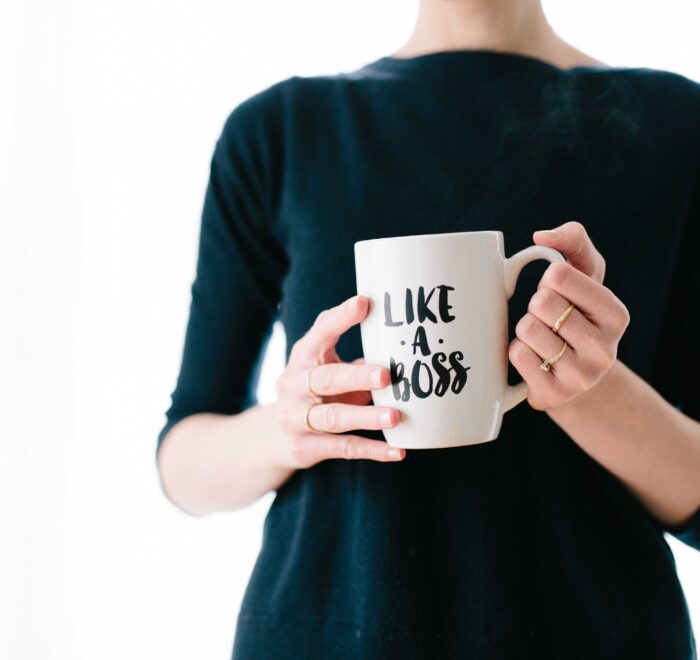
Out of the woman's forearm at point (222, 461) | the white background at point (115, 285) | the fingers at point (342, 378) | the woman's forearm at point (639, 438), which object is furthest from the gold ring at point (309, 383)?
the white background at point (115, 285)

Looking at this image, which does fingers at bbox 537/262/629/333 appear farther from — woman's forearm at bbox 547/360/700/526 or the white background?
the white background

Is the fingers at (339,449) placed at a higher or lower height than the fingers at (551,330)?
lower

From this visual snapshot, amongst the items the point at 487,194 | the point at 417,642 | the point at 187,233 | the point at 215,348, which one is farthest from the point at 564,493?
the point at 187,233

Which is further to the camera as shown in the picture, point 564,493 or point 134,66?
point 134,66

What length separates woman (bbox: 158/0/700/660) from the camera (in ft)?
2.32

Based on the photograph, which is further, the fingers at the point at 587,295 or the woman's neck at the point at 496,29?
the woman's neck at the point at 496,29

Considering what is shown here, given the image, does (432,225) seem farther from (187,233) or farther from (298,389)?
(187,233)

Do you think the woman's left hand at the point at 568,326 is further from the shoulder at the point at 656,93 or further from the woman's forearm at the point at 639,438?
the shoulder at the point at 656,93

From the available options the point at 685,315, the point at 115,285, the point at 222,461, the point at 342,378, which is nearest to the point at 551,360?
the point at 342,378

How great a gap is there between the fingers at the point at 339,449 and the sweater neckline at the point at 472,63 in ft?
1.49

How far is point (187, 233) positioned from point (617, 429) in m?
0.89

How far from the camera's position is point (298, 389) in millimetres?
652

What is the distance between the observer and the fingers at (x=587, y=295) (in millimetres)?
549

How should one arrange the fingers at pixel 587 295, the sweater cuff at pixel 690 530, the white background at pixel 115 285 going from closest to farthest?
the fingers at pixel 587 295, the sweater cuff at pixel 690 530, the white background at pixel 115 285
